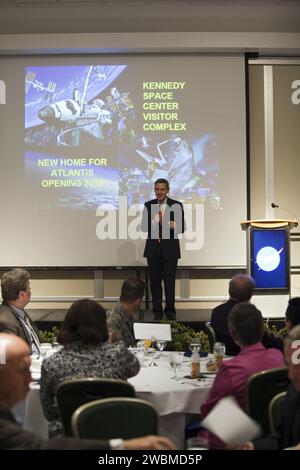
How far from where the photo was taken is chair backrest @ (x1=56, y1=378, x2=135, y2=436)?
2.41 m

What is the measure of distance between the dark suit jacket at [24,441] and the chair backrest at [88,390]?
74 centimetres

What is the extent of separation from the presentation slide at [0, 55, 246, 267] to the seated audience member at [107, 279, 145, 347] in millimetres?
3421

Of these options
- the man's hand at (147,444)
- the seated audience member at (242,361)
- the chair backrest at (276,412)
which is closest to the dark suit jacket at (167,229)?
the seated audience member at (242,361)

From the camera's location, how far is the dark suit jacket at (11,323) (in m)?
3.45

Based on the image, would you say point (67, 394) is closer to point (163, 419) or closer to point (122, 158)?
point (163, 419)

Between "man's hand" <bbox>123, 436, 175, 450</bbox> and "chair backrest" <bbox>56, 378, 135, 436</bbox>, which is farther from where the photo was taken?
"chair backrest" <bbox>56, 378, 135, 436</bbox>

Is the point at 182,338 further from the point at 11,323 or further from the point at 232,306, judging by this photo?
the point at 11,323

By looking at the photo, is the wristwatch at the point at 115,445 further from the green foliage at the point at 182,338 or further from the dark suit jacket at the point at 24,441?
the green foliage at the point at 182,338

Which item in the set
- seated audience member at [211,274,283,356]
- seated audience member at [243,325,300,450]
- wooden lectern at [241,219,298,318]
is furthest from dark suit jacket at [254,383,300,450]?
wooden lectern at [241,219,298,318]

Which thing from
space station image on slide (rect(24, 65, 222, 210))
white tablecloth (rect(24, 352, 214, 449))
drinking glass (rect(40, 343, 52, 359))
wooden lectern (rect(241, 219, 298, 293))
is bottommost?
white tablecloth (rect(24, 352, 214, 449))

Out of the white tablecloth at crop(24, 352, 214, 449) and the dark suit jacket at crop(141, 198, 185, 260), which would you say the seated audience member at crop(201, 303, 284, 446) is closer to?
the white tablecloth at crop(24, 352, 214, 449)

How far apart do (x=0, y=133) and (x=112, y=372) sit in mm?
5473

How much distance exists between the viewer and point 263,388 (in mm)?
2570

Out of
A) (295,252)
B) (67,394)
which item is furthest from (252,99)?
(67,394)
